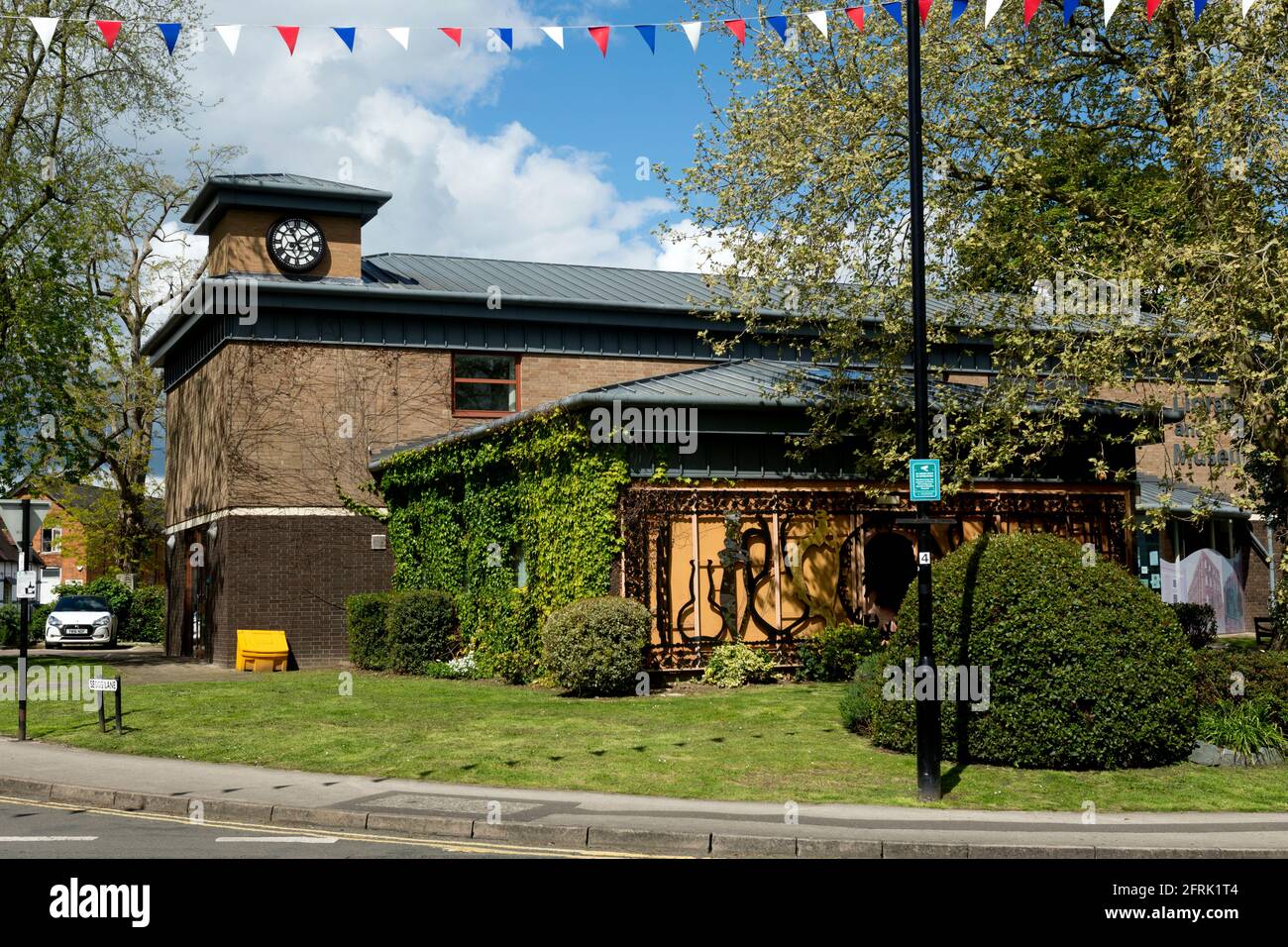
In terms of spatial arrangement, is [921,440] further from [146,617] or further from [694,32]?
[146,617]

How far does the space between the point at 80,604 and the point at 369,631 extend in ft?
68.5

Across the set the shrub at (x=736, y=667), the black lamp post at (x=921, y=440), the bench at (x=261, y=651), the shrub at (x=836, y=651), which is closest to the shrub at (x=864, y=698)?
the black lamp post at (x=921, y=440)

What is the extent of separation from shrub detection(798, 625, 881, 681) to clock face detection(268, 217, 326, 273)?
16216 millimetres

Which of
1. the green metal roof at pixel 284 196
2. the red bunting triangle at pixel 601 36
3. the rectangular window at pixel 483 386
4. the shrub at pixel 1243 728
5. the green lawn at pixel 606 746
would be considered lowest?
the green lawn at pixel 606 746

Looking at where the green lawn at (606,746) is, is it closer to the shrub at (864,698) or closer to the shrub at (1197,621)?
the shrub at (864,698)

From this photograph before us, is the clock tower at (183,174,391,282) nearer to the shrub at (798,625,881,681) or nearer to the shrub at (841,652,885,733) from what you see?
the shrub at (798,625,881,681)

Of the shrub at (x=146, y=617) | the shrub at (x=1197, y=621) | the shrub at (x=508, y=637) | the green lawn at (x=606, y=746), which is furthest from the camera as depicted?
the shrub at (x=146, y=617)

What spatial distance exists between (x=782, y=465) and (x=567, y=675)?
18.0ft

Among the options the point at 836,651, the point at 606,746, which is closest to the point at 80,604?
the point at 836,651

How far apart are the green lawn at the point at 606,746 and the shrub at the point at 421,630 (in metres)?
3.78

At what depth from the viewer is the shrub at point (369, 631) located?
85.6 ft

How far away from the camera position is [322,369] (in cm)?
2912

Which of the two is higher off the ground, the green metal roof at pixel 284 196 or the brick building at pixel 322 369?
the green metal roof at pixel 284 196

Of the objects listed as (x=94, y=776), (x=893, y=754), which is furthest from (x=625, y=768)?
(x=94, y=776)
